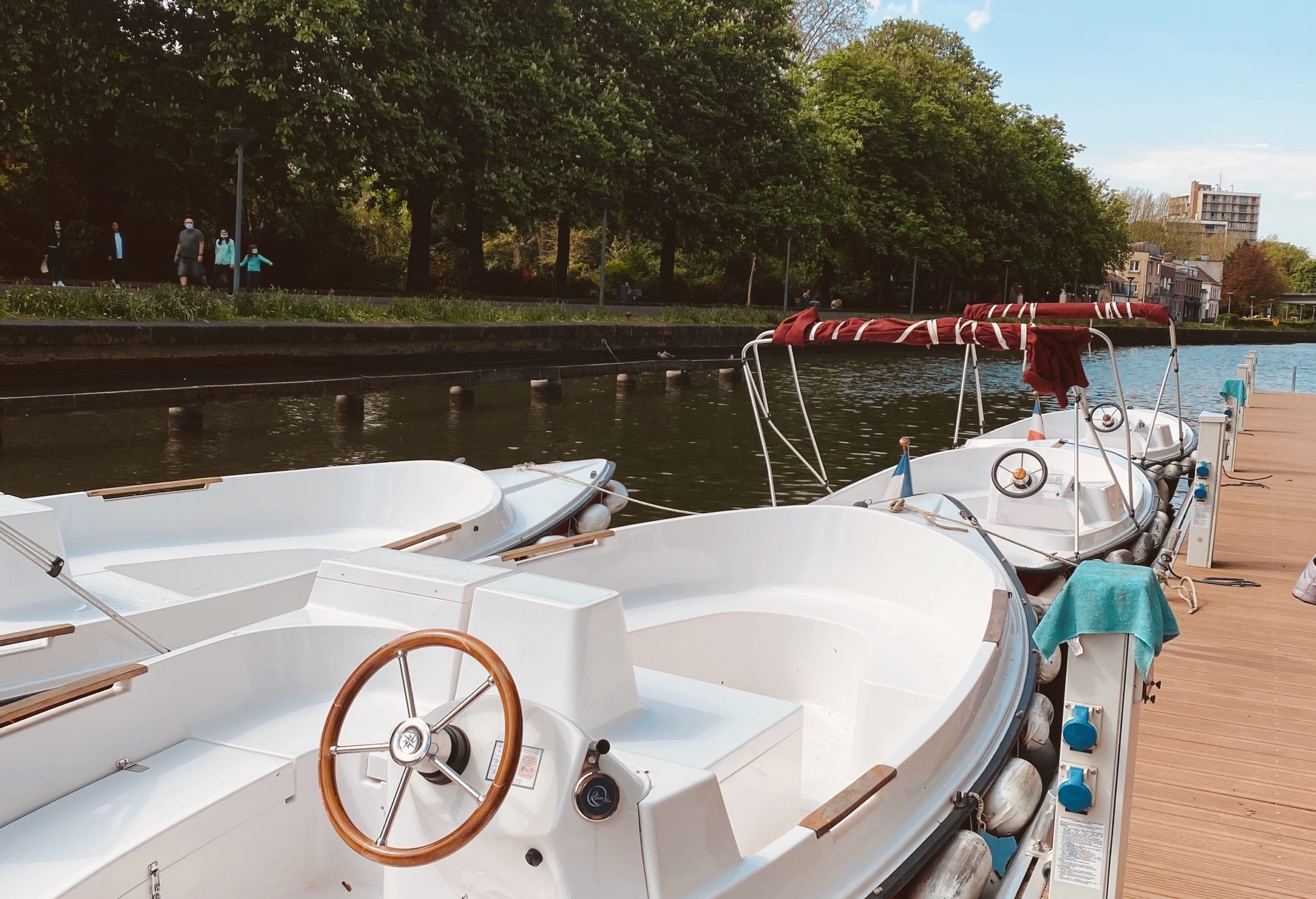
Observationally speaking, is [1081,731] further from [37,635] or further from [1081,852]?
[37,635]

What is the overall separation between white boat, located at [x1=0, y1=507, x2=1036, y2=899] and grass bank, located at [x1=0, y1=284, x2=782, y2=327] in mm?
14665

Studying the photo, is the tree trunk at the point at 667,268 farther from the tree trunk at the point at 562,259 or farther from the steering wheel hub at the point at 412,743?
the steering wheel hub at the point at 412,743

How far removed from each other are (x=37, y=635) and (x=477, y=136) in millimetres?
23350

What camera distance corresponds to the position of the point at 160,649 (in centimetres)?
514

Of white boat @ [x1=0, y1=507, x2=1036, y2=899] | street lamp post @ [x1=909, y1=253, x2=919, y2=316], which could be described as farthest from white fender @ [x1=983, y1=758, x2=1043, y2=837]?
street lamp post @ [x1=909, y1=253, x2=919, y2=316]

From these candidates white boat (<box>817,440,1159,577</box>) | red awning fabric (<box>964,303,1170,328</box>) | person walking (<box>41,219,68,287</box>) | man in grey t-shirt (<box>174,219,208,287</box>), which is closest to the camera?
white boat (<box>817,440,1159,577</box>)

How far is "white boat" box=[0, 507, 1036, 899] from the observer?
9.64 feet

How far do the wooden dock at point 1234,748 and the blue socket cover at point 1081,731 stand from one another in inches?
54.7

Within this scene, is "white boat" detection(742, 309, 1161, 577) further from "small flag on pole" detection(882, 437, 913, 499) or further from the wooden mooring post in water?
the wooden mooring post in water

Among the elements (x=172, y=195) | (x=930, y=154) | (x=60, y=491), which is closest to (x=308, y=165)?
(x=172, y=195)

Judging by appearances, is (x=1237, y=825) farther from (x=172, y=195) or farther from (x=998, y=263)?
(x=998, y=263)

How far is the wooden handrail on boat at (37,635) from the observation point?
4.80 metres

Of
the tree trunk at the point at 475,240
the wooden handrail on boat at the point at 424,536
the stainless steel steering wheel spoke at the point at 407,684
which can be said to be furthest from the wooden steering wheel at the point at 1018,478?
the tree trunk at the point at 475,240

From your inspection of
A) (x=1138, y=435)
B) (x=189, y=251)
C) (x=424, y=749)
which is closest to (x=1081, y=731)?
(x=424, y=749)
